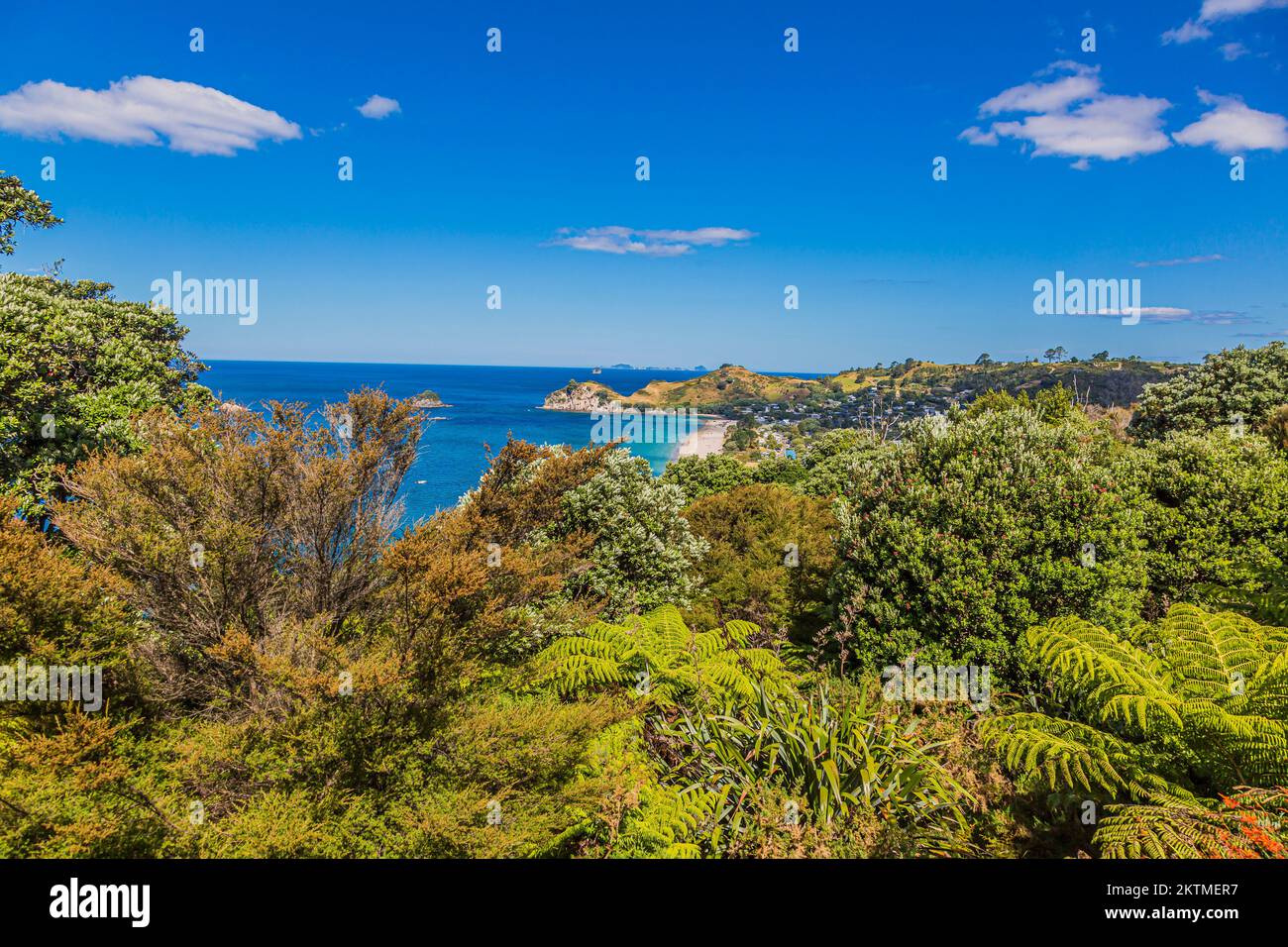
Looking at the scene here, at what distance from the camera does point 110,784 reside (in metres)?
4.48

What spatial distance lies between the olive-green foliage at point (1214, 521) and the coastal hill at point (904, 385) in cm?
5739

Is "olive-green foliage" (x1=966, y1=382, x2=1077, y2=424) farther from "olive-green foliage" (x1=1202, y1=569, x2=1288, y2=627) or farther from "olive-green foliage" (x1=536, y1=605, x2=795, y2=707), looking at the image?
"olive-green foliage" (x1=536, y1=605, x2=795, y2=707)

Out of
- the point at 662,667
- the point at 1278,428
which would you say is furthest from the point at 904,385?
the point at 662,667

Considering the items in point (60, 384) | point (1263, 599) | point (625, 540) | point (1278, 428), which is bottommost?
point (625, 540)

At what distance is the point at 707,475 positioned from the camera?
30.6 metres

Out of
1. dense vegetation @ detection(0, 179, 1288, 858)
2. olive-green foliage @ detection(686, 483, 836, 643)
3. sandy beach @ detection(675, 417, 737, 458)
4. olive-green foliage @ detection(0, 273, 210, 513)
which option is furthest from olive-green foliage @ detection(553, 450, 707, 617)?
sandy beach @ detection(675, 417, 737, 458)

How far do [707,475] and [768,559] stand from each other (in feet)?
58.6

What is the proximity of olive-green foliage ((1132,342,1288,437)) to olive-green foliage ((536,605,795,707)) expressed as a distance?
79.2ft

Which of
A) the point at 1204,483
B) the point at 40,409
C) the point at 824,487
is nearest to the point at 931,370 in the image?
the point at 824,487

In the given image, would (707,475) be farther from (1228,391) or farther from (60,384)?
(60,384)

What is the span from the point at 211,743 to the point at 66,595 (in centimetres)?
169

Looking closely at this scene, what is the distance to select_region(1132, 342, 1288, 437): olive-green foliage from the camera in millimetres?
22422

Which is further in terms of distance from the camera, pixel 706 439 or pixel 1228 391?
pixel 706 439

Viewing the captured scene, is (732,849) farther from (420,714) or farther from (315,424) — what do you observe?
(315,424)
